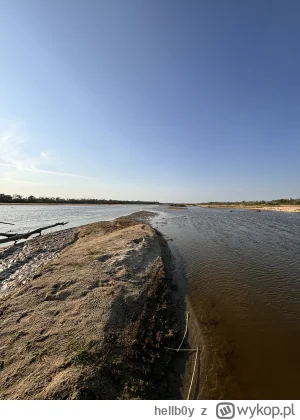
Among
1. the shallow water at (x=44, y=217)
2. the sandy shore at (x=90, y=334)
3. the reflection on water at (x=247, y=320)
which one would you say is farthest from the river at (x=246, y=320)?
the shallow water at (x=44, y=217)

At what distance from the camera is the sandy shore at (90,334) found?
4270mm

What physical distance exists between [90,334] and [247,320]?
5.75m

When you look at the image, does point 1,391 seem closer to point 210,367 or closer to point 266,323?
point 210,367

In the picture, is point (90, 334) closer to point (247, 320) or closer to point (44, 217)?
point (247, 320)

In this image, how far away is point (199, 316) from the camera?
308 inches

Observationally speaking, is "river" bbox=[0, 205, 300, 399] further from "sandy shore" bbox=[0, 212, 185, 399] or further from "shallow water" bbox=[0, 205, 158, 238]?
"shallow water" bbox=[0, 205, 158, 238]

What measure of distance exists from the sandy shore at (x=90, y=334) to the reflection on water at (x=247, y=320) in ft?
4.11

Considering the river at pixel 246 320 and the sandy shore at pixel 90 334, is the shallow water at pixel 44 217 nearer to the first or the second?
the sandy shore at pixel 90 334

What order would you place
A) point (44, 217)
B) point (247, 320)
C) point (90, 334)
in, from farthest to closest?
point (44, 217), point (247, 320), point (90, 334)

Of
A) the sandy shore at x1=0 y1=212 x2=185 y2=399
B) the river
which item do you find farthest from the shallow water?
the river

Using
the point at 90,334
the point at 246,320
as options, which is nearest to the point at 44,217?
the point at 90,334

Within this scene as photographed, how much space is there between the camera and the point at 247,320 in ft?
24.4

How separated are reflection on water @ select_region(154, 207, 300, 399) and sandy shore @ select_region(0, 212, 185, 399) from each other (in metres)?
1.25
